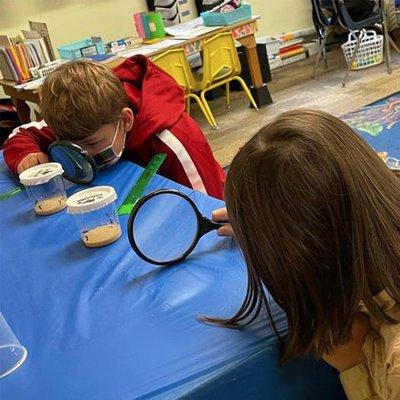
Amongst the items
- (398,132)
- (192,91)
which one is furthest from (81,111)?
(192,91)

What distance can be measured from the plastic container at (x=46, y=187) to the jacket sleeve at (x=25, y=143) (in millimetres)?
267

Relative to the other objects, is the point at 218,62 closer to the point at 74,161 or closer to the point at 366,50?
the point at 366,50

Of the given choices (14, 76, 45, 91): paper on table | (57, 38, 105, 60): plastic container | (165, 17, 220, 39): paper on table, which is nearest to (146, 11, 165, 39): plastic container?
(165, 17, 220, 39): paper on table

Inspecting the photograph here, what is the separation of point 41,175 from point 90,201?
0.28 metres

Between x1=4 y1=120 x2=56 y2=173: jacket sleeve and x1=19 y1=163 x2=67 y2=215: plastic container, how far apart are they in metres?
0.27

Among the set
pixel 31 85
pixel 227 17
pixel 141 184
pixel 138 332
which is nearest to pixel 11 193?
pixel 141 184

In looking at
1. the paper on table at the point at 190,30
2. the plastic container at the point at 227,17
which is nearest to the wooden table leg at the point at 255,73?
the plastic container at the point at 227,17

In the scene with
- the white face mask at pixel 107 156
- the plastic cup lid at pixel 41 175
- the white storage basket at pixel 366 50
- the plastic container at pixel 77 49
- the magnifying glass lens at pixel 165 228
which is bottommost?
the white storage basket at pixel 366 50

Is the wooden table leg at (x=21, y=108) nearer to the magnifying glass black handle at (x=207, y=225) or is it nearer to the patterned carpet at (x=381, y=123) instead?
the patterned carpet at (x=381, y=123)

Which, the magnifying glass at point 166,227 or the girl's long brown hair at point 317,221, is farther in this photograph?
the magnifying glass at point 166,227

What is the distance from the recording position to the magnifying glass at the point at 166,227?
109 centimetres

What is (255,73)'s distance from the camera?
421 centimetres

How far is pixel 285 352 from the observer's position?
31.9 inches

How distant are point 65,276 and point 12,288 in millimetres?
113
